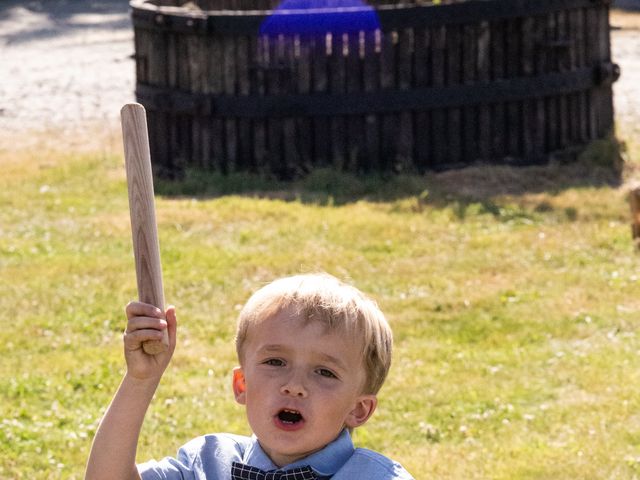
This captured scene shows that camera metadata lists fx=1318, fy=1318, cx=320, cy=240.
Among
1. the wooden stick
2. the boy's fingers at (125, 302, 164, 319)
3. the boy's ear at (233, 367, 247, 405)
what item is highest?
the wooden stick

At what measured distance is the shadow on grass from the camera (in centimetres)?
938

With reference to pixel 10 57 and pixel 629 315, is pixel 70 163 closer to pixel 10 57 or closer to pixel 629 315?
pixel 629 315

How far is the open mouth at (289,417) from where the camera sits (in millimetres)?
2602

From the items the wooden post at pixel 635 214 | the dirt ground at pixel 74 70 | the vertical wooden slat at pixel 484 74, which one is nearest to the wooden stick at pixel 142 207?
the wooden post at pixel 635 214

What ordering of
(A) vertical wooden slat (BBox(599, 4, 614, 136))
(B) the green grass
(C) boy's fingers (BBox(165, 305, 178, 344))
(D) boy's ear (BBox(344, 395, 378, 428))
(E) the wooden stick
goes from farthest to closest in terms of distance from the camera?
(A) vertical wooden slat (BBox(599, 4, 614, 136)) → (B) the green grass → (D) boy's ear (BBox(344, 395, 378, 428)) → (C) boy's fingers (BBox(165, 305, 178, 344)) → (E) the wooden stick

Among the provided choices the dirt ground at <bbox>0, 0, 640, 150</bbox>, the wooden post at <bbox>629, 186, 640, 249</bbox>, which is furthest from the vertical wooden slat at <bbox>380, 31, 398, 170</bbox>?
the dirt ground at <bbox>0, 0, 640, 150</bbox>

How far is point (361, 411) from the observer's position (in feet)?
9.05

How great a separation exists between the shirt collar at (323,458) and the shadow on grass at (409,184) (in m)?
6.46

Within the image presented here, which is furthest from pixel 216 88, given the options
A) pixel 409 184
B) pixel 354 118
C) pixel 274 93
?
pixel 409 184

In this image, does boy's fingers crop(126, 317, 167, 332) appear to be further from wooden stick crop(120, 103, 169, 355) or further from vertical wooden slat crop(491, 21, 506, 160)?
vertical wooden slat crop(491, 21, 506, 160)

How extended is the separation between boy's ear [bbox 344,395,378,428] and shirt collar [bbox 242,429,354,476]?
34 millimetres

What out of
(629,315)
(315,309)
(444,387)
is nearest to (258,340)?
(315,309)

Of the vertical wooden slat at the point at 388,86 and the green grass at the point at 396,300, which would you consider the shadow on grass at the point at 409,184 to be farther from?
the vertical wooden slat at the point at 388,86

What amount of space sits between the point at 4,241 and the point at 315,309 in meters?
6.18
